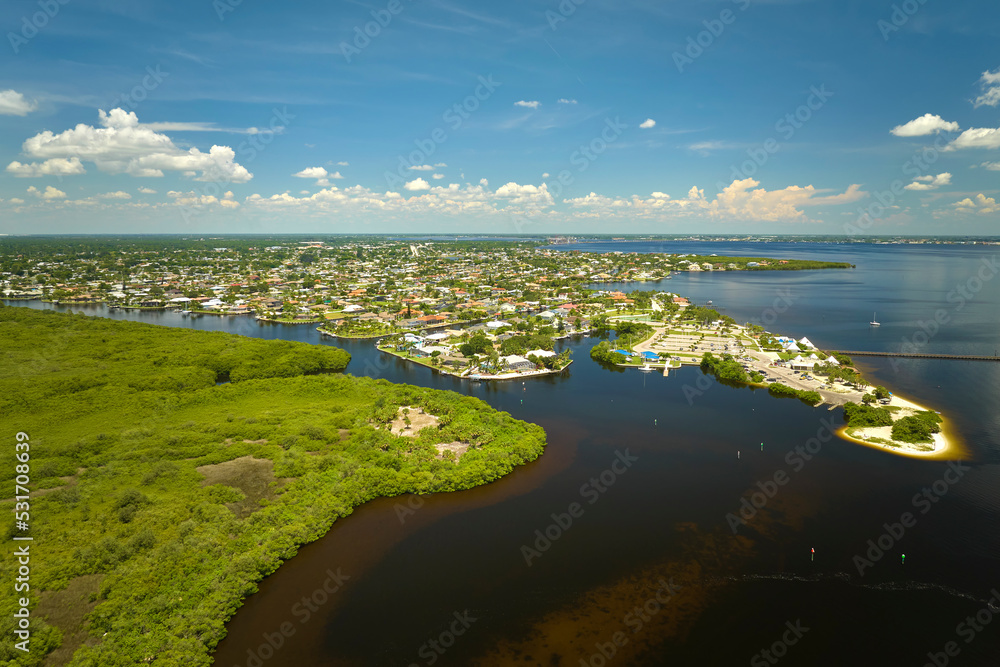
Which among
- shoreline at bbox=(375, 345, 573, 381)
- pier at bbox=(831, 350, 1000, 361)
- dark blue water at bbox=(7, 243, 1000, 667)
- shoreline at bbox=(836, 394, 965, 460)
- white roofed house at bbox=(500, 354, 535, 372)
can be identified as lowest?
dark blue water at bbox=(7, 243, 1000, 667)

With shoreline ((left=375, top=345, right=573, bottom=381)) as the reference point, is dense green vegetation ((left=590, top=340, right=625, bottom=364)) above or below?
above

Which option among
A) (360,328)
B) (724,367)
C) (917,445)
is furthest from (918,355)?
(360,328)

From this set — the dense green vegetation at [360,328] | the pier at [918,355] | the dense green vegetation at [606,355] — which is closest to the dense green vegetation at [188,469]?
the dense green vegetation at [360,328]

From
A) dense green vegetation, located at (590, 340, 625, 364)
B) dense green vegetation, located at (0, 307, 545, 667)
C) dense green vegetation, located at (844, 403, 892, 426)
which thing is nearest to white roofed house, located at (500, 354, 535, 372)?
dense green vegetation, located at (590, 340, 625, 364)

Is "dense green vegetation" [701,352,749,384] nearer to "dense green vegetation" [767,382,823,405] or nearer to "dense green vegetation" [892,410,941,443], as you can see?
"dense green vegetation" [767,382,823,405]

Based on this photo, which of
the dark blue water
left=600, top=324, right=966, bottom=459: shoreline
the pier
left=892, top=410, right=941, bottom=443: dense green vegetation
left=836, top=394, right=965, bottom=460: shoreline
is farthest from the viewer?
the pier

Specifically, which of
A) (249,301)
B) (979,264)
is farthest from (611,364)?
(979,264)

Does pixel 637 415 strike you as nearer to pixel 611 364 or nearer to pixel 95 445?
pixel 611 364

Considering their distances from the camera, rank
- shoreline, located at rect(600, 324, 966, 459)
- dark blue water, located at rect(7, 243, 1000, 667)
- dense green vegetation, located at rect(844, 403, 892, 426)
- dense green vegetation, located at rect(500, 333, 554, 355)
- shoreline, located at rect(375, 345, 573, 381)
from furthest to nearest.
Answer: dense green vegetation, located at rect(500, 333, 554, 355)
shoreline, located at rect(375, 345, 573, 381)
dense green vegetation, located at rect(844, 403, 892, 426)
shoreline, located at rect(600, 324, 966, 459)
dark blue water, located at rect(7, 243, 1000, 667)
